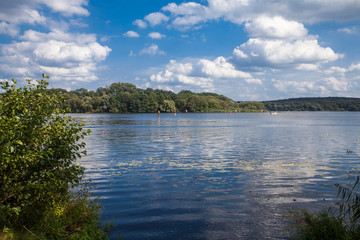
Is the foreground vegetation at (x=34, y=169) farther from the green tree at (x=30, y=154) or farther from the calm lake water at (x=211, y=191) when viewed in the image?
the calm lake water at (x=211, y=191)

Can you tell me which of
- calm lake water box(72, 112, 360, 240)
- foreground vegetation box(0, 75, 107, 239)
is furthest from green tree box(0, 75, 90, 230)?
calm lake water box(72, 112, 360, 240)

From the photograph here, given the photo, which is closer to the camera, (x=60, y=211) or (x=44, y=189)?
(x=44, y=189)

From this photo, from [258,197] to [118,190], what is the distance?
6.92 metres

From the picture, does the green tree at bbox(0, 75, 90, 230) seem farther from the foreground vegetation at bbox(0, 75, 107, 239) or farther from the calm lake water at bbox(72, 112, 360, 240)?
the calm lake water at bbox(72, 112, 360, 240)

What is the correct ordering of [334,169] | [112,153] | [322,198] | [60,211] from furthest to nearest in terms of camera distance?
[112,153] < [334,169] < [322,198] < [60,211]

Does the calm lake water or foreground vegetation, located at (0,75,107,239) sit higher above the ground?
foreground vegetation, located at (0,75,107,239)

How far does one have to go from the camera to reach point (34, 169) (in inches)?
298

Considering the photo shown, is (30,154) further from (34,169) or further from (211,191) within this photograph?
(211,191)

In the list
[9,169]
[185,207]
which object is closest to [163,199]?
[185,207]

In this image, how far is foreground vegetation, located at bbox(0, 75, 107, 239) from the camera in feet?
21.8

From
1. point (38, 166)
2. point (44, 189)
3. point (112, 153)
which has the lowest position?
point (112, 153)

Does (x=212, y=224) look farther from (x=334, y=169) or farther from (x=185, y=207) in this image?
(x=334, y=169)

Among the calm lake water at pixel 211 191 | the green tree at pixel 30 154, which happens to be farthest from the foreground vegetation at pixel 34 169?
the calm lake water at pixel 211 191

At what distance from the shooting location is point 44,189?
741cm
